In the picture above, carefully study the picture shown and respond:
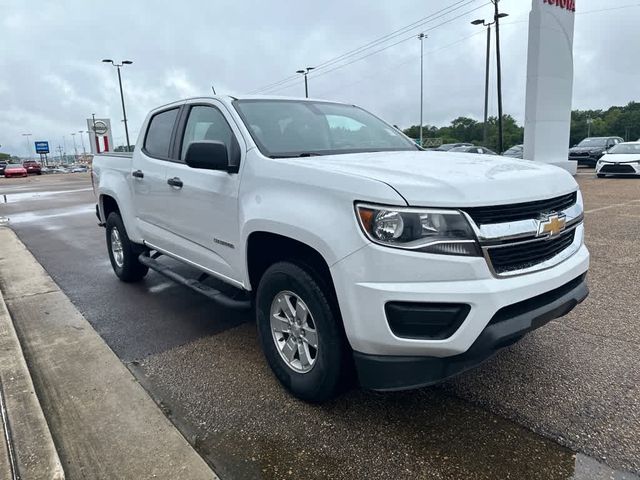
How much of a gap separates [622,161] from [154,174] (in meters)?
17.0

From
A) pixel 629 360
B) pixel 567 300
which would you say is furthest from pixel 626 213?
pixel 567 300

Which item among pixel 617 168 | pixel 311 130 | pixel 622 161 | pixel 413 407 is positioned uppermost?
pixel 311 130

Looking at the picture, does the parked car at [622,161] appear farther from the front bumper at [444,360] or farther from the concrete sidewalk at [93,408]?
the concrete sidewalk at [93,408]

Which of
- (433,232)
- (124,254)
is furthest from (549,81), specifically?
(433,232)

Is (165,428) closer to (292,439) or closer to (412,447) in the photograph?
(292,439)

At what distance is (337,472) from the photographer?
2.41 meters

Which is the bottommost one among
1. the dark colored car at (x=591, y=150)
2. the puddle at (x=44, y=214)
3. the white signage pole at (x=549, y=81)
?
the puddle at (x=44, y=214)

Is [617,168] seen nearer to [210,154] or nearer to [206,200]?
[206,200]

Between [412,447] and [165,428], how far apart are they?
1381 millimetres

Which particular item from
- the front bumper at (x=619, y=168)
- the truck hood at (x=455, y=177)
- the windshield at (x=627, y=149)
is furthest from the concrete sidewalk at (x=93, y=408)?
the windshield at (x=627, y=149)

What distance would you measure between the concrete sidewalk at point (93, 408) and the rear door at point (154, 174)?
3.51ft

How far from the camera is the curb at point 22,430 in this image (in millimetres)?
2402

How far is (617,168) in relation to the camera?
16891 millimetres

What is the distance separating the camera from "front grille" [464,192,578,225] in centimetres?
237
